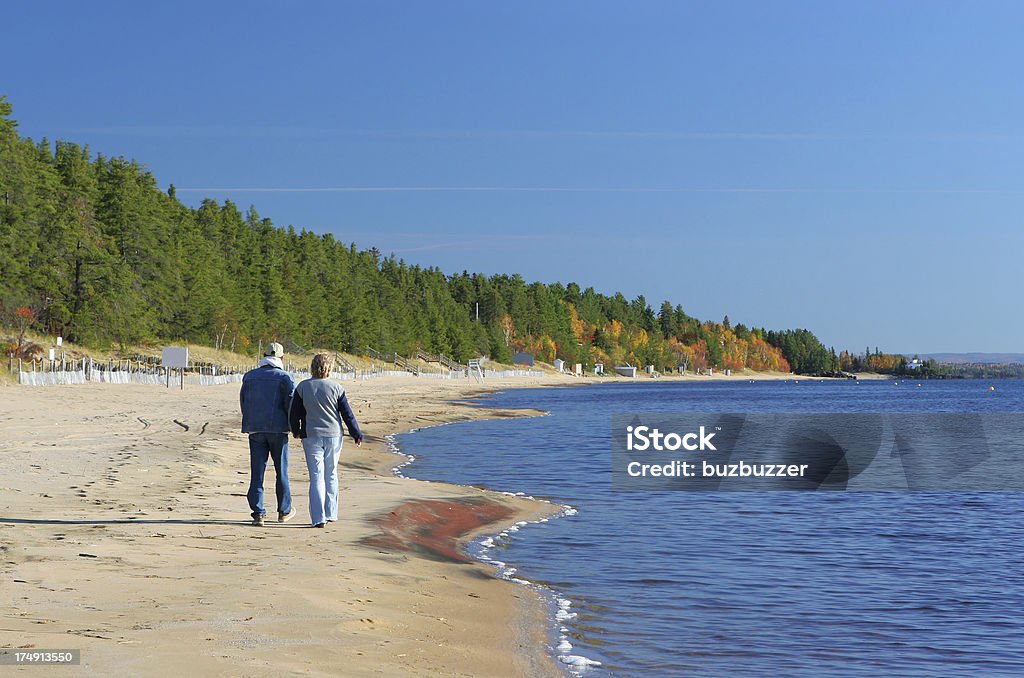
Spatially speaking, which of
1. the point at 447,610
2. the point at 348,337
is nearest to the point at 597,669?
the point at 447,610

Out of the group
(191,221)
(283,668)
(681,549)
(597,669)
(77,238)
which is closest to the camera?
(283,668)

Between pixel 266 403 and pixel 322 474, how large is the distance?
1.12 m

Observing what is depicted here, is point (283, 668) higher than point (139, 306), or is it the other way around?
point (139, 306)

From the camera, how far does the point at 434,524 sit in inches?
619

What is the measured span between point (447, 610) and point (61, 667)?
3.98 meters

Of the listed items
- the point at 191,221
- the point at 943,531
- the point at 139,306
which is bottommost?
the point at 943,531

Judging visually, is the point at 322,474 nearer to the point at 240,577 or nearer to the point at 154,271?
the point at 240,577

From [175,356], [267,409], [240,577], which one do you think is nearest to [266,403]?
[267,409]

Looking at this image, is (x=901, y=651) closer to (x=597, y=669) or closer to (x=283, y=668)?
(x=597, y=669)

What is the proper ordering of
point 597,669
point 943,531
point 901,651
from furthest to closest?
point 943,531 → point 901,651 → point 597,669

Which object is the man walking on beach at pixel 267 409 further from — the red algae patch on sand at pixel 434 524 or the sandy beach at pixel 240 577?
the red algae patch on sand at pixel 434 524

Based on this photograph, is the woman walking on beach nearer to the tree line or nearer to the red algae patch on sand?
the red algae patch on sand

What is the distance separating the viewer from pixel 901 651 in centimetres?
979

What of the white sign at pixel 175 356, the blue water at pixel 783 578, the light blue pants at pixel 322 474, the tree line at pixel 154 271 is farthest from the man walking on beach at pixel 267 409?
the tree line at pixel 154 271
